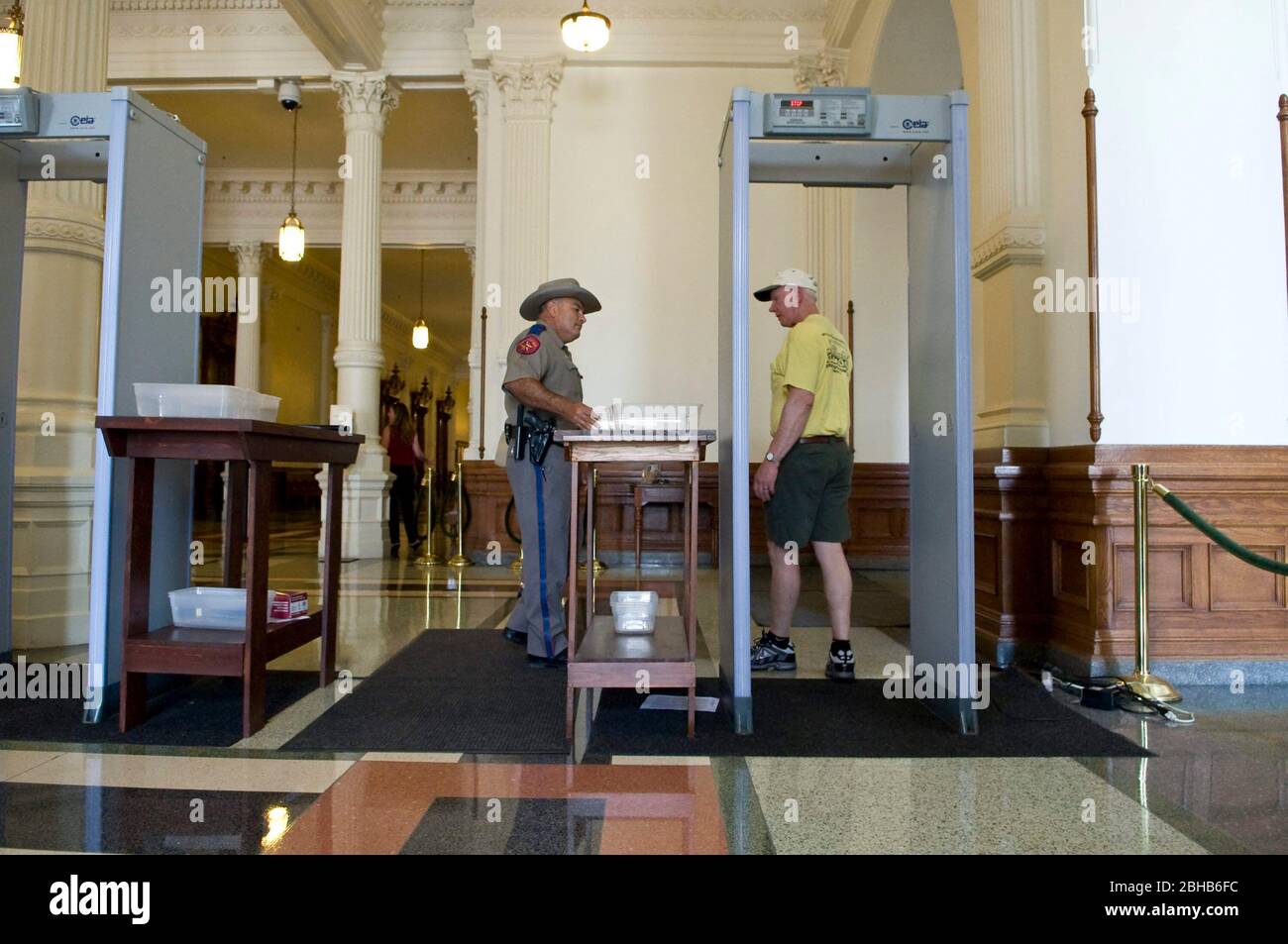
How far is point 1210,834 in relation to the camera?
1915 millimetres

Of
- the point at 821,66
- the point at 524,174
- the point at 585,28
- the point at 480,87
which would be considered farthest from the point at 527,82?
the point at 821,66

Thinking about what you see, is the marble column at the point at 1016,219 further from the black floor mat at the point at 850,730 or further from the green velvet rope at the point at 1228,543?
the black floor mat at the point at 850,730

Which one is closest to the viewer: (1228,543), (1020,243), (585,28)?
(1228,543)

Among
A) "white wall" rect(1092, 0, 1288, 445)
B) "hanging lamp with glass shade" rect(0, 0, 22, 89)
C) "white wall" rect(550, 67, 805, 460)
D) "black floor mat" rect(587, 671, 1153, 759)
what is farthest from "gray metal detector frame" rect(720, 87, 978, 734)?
"white wall" rect(550, 67, 805, 460)

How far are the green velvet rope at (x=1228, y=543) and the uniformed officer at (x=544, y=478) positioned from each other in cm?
233

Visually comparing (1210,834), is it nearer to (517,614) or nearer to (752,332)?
(517,614)

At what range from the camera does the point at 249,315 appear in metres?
13.2

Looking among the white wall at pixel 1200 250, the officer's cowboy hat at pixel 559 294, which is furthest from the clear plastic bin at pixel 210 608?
the white wall at pixel 1200 250

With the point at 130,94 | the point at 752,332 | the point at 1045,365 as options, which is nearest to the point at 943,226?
the point at 1045,365

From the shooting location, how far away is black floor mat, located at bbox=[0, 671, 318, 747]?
104 inches

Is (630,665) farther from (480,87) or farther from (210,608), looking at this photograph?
(480,87)

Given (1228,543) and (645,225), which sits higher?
(645,225)

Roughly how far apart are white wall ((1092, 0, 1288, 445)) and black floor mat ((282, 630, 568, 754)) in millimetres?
2713

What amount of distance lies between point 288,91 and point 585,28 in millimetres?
4094
